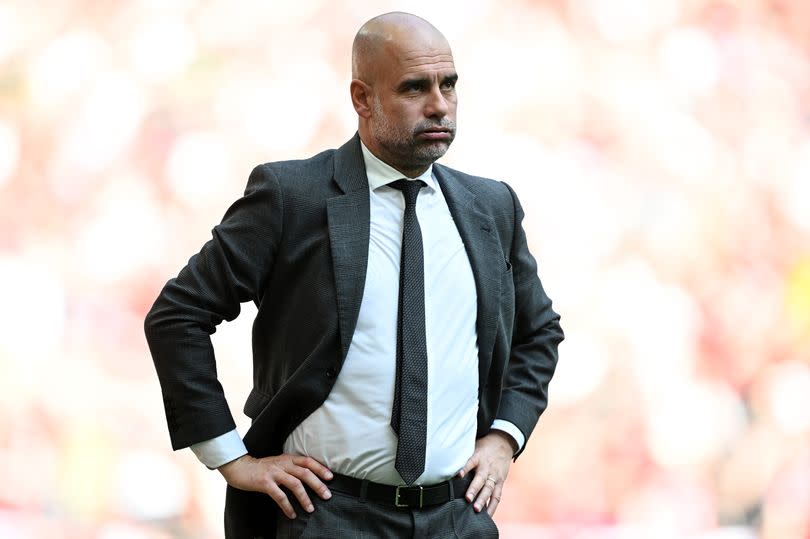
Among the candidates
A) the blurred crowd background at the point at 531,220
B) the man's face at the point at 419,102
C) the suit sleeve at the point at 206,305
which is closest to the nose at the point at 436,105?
the man's face at the point at 419,102

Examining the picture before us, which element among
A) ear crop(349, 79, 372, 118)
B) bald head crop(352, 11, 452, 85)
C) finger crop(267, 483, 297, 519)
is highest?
bald head crop(352, 11, 452, 85)

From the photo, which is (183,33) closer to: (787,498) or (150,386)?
(150,386)

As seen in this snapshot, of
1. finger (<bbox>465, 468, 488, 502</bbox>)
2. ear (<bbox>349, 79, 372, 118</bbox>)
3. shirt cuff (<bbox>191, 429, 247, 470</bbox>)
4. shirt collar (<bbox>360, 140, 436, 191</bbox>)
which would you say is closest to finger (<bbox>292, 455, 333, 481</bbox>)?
shirt cuff (<bbox>191, 429, 247, 470</bbox>)

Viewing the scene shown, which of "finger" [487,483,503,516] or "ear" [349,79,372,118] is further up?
"ear" [349,79,372,118]

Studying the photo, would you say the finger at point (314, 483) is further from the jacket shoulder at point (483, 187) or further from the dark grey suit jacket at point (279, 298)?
the jacket shoulder at point (483, 187)

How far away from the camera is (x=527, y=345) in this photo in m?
2.43

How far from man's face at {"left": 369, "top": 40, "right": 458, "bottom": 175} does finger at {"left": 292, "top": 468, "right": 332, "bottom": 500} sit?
21.3 inches

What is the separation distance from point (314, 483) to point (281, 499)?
7 cm

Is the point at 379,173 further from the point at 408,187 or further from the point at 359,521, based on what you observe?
the point at 359,521

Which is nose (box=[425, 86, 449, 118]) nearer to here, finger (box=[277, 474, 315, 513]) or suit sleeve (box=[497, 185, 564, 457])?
suit sleeve (box=[497, 185, 564, 457])

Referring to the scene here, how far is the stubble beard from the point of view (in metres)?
2.14

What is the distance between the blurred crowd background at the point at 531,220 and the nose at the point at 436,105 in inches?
70.0

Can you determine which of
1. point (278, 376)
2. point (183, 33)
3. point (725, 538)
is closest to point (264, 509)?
point (278, 376)

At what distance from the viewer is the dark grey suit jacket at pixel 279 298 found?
2109 millimetres
